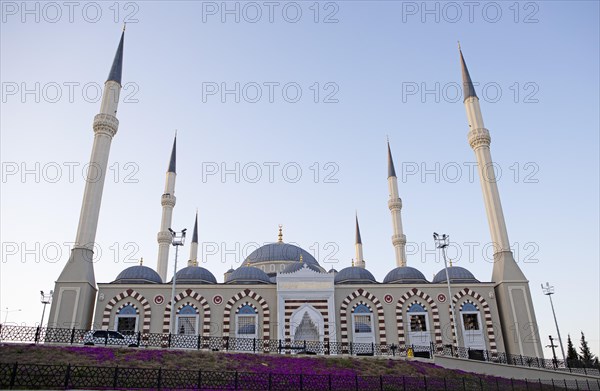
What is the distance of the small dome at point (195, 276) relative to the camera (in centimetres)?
3159

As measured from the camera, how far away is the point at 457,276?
3331cm

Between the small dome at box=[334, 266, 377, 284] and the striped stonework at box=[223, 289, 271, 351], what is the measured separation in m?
5.45

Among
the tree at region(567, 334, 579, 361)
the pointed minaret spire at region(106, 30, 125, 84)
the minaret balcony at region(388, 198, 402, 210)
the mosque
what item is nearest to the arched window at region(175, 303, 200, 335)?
the mosque

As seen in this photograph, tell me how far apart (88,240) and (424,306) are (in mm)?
20982

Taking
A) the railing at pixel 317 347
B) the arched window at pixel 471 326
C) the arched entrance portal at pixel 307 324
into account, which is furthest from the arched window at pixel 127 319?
the arched window at pixel 471 326

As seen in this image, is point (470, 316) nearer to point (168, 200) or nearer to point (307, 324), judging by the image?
point (307, 324)

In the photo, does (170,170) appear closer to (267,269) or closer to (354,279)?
(267,269)

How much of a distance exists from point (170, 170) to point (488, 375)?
93.8 feet

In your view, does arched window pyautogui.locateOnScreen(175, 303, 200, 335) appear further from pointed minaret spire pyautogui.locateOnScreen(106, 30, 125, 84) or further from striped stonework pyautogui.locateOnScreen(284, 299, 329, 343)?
pointed minaret spire pyautogui.locateOnScreen(106, 30, 125, 84)

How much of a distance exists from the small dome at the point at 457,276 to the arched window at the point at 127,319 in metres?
19.3

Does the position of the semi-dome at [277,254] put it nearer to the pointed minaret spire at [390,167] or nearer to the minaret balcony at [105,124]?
the pointed minaret spire at [390,167]

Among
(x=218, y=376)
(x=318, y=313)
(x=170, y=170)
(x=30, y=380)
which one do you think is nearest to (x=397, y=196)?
(x=318, y=313)

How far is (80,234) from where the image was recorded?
98.2 ft

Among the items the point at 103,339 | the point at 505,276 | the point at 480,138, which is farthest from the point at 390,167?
the point at 103,339
